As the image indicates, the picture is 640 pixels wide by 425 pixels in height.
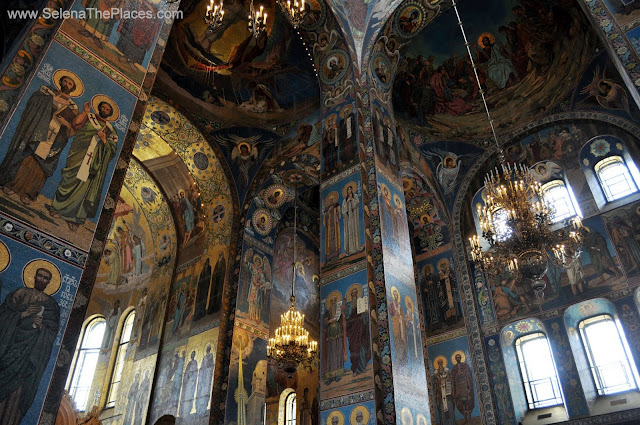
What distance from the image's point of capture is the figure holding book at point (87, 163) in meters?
4.67

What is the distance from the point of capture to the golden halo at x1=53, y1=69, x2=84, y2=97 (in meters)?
4.97

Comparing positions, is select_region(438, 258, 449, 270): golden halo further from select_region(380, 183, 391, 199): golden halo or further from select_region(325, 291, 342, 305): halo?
select_region(325, 291, 342, 305): halo

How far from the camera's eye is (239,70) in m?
11.5

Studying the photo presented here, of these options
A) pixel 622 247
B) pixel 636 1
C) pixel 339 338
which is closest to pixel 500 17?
pixel 636 1

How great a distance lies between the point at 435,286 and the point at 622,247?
13.6 ft

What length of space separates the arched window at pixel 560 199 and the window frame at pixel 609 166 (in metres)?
0.67

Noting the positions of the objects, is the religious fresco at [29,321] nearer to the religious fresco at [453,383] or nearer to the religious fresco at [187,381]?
the religious fresco at [187,381]

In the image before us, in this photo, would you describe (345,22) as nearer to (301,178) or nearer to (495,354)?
(301,178)

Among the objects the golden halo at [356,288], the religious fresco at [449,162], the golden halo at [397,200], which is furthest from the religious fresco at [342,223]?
the religious fresco at [449,162]

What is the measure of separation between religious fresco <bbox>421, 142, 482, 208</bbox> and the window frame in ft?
9.49

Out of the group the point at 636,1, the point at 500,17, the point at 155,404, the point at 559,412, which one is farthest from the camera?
the point at 500,17

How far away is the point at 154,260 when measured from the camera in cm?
1309

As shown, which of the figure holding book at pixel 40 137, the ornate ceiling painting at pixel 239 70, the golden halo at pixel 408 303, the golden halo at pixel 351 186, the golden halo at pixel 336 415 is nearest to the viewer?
the figure holding book at pixel 40 137

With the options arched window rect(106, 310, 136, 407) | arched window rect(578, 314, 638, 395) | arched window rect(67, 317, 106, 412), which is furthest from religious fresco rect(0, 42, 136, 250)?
arched window rect(67, 317, 106, 412)
